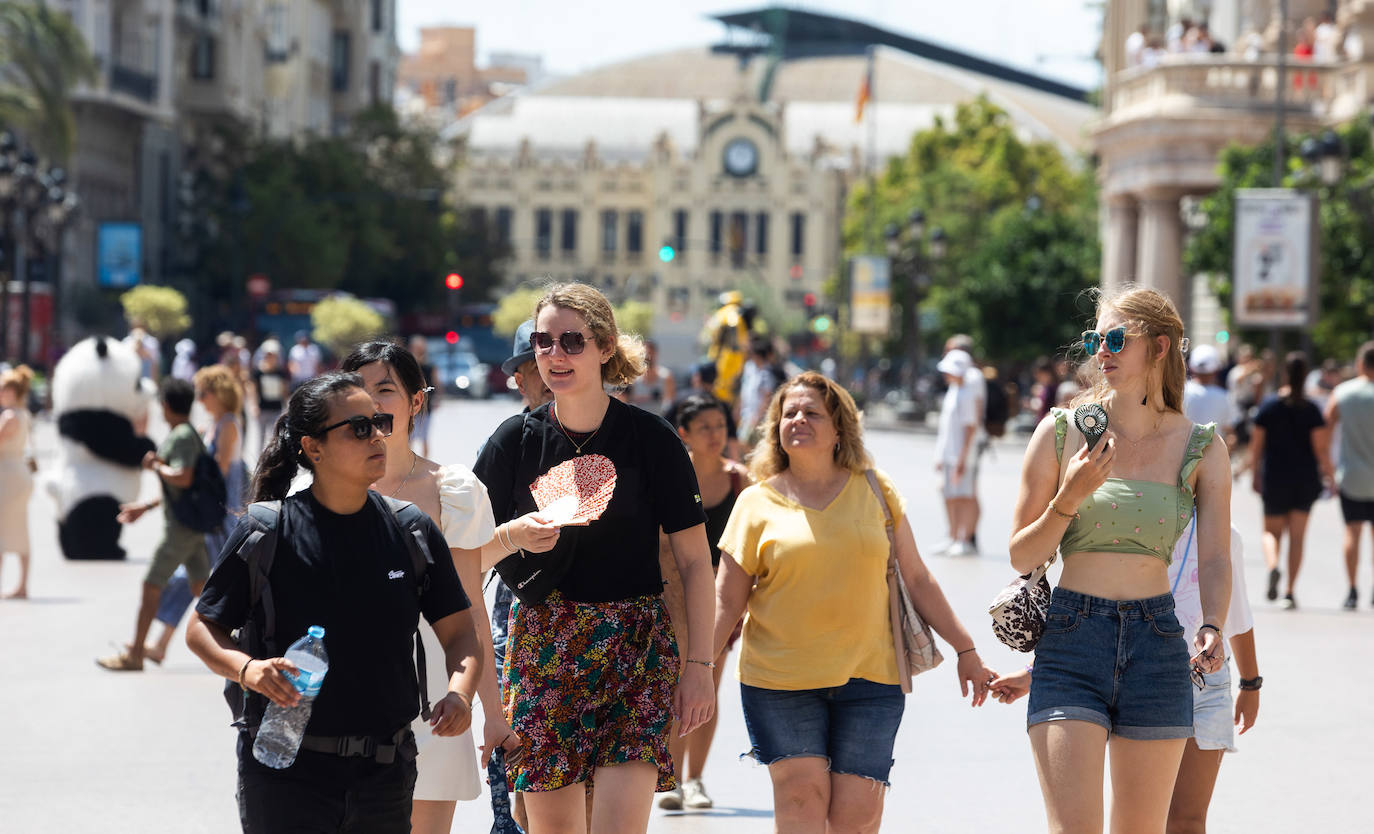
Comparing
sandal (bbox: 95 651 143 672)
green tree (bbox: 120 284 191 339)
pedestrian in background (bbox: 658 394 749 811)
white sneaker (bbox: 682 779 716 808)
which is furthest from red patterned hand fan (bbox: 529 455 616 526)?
green tree (bbox: 120 284 191 339)

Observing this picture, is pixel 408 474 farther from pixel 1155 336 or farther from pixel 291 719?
pixel 1155 336

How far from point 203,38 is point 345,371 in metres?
65.9

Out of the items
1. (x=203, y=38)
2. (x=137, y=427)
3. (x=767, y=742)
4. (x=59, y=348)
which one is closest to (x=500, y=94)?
(x=203, y=38)

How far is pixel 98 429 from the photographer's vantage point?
15.1 meters

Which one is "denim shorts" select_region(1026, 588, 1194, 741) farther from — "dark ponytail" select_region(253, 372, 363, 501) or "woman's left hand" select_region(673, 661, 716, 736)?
"dark ponytail" select_region(253, 372, 363, 501)

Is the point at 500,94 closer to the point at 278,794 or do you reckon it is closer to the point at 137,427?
the point at 137,427

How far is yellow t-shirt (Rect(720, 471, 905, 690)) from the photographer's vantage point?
579cm

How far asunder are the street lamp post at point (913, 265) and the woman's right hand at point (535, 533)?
43.5 meters

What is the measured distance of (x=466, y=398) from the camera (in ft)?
214

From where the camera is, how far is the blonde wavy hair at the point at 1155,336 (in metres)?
5.39

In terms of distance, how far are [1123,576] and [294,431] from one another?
6.96 ft

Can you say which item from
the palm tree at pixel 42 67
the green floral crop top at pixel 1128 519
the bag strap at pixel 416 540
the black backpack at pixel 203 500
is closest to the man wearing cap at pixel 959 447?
the black backpack at pixel 203 500

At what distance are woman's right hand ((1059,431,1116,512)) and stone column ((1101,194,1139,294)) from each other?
39050mm

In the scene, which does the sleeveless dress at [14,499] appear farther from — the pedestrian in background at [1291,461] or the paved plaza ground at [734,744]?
the pedestrian in background at [1291,461]
